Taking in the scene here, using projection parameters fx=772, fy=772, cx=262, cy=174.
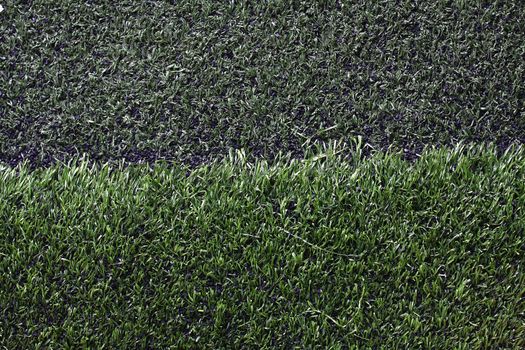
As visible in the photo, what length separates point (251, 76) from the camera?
3.11 m

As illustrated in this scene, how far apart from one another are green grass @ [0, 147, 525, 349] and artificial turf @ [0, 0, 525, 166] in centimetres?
20

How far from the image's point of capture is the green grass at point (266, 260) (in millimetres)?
2641

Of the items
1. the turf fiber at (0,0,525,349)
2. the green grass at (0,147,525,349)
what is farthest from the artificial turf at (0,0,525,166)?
the green grass at (0,147,525,349)

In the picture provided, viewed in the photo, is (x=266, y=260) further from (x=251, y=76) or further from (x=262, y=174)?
(x=251, y=76)

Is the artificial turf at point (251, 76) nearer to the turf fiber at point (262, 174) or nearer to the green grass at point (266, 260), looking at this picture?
the turf fiber at point (262, 174)

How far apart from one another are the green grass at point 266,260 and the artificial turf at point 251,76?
0.20m

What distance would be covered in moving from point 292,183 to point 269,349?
1.98 feet

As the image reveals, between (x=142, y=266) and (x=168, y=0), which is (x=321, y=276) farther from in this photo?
(x=168, y=0)

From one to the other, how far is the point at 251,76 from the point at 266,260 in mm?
812

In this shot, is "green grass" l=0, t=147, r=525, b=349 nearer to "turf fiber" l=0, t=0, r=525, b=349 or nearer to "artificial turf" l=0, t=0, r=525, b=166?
"turf fiber" l=0, t=0, r=525, b=349

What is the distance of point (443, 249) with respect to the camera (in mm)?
2719

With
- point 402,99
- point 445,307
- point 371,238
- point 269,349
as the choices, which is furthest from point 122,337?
point 402,99

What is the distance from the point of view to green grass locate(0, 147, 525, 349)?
2.64m

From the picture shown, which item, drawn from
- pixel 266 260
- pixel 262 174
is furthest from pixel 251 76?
pixel 266 260
